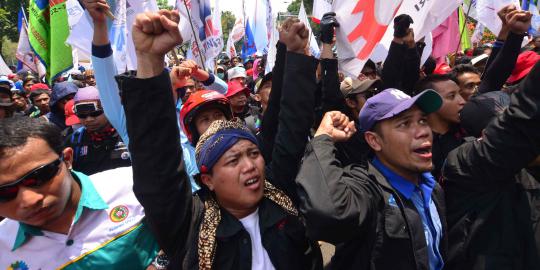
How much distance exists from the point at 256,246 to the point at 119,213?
0.64 metres

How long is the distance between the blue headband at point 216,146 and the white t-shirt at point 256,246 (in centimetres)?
28

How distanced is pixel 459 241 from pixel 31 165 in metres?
1.81

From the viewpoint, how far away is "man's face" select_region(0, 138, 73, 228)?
1.43 meters

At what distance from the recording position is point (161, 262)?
1.72 metres

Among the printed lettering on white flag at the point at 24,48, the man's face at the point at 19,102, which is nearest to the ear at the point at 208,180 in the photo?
the man's face at the point at 19,102

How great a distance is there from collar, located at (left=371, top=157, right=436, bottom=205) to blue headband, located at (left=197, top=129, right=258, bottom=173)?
2.13ft

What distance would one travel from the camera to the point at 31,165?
57.5 inches

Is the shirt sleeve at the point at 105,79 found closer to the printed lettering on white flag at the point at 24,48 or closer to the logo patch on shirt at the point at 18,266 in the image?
the logo patch on shirt at the point at 18,266

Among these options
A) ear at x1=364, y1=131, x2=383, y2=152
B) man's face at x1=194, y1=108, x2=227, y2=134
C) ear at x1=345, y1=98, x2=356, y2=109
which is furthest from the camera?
ear at x1=345, y1=98, x2=356, y2=109

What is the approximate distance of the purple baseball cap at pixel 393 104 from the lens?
5.96 ft

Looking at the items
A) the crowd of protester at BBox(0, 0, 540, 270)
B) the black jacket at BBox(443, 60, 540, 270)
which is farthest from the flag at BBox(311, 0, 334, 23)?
the black jacket at BBox(443, 60, 540, 270)

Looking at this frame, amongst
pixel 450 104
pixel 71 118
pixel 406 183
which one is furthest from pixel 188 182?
pixel 71 118

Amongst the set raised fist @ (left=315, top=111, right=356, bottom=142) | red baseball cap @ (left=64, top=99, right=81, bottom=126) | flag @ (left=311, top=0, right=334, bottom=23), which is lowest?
red baseball cap @ (left=64, top=99, right=81, bottom=126)

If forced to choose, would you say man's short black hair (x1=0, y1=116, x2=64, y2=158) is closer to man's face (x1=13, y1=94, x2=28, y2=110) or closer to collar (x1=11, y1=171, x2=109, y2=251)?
collar (x1=11, y1=171, x2=109, y2=251)
